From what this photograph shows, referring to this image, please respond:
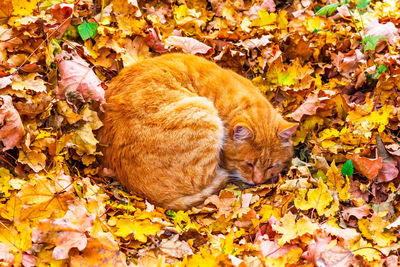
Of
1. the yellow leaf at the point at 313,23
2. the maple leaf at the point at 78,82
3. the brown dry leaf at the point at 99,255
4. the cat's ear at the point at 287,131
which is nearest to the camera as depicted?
the brown dry leaf at the point at 99,255

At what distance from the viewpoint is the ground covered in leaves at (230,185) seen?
2.64m

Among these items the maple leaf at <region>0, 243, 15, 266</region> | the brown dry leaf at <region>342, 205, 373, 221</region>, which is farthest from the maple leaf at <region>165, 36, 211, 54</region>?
the maple leaf at <region>0, 243, 15, 266</region>

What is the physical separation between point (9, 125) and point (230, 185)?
1915 millimetres

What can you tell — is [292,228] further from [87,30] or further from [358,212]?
[87,30]

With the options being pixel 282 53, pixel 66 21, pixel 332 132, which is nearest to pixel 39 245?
pixel 66 21

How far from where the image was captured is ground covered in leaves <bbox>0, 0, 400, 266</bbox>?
8.66 feet

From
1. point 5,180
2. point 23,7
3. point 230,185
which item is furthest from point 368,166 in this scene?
point 23,7

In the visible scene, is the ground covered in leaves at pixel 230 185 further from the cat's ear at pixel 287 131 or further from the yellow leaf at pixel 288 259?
the cat's ear at pixel 287 131

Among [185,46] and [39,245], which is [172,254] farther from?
[185,46]

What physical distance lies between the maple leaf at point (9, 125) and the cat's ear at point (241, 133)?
5.52 feet

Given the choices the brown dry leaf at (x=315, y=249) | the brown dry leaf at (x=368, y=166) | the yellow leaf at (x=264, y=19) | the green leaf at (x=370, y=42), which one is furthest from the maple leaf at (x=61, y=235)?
the yellow leaf at (x=264, y=19)

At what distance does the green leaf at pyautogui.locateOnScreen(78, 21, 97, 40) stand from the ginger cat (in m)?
0.63

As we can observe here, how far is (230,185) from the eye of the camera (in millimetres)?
3850

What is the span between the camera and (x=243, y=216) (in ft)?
10.2
